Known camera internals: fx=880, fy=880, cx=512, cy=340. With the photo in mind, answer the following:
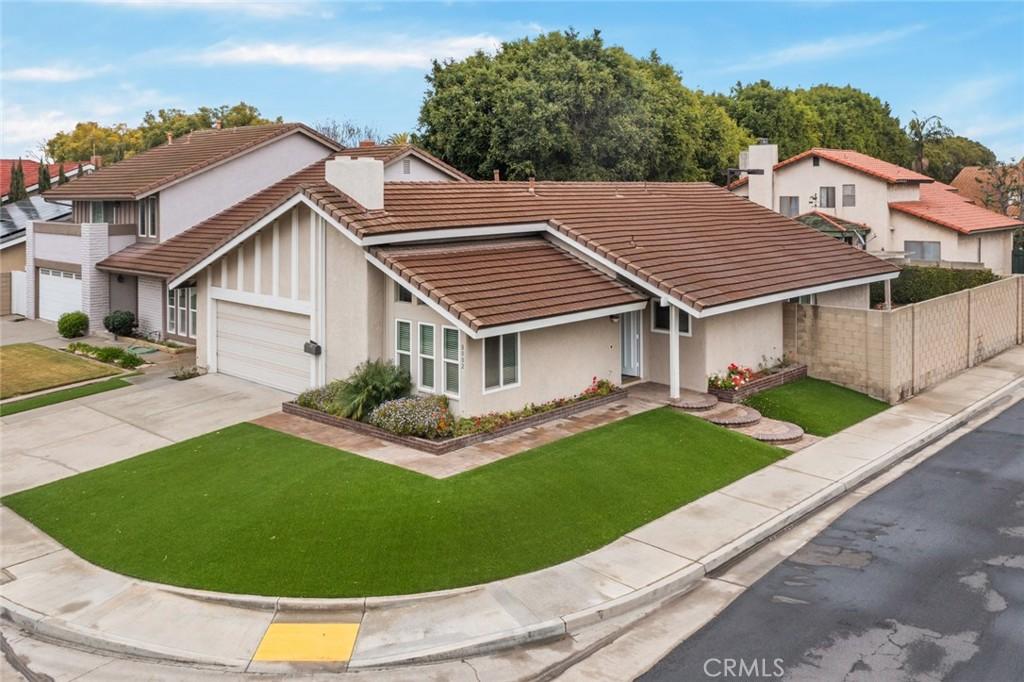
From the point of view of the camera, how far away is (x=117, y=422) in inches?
758

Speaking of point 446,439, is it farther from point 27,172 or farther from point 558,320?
point 27,172

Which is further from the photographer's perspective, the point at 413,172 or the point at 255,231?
the point at 413,172

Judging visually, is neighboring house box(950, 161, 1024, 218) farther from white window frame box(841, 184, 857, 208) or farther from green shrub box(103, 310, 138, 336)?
green shrub box(103, 310, 138, 336)

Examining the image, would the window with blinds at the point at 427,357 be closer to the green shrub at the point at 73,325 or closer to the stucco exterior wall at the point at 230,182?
the stucco exterior wall at the point at 230,182

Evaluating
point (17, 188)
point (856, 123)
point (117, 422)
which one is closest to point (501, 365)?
point (117, 422)

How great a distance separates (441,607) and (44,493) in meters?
8.38

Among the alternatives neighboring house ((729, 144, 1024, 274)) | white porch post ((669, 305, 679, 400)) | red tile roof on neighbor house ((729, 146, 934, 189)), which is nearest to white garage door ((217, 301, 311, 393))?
white porch post ((669, 305, 679, 400))

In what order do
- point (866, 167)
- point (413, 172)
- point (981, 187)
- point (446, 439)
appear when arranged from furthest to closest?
point (981, 187) → point (866, 167) → point (413, 172) → point (446, 439)

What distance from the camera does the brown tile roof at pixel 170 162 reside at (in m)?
30.3

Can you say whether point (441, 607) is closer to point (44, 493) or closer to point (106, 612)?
point (106, 612)

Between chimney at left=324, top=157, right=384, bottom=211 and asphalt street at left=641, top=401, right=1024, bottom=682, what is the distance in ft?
36.5

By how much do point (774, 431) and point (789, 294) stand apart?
4595 mm

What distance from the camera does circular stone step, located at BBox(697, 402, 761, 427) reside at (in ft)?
59.6
